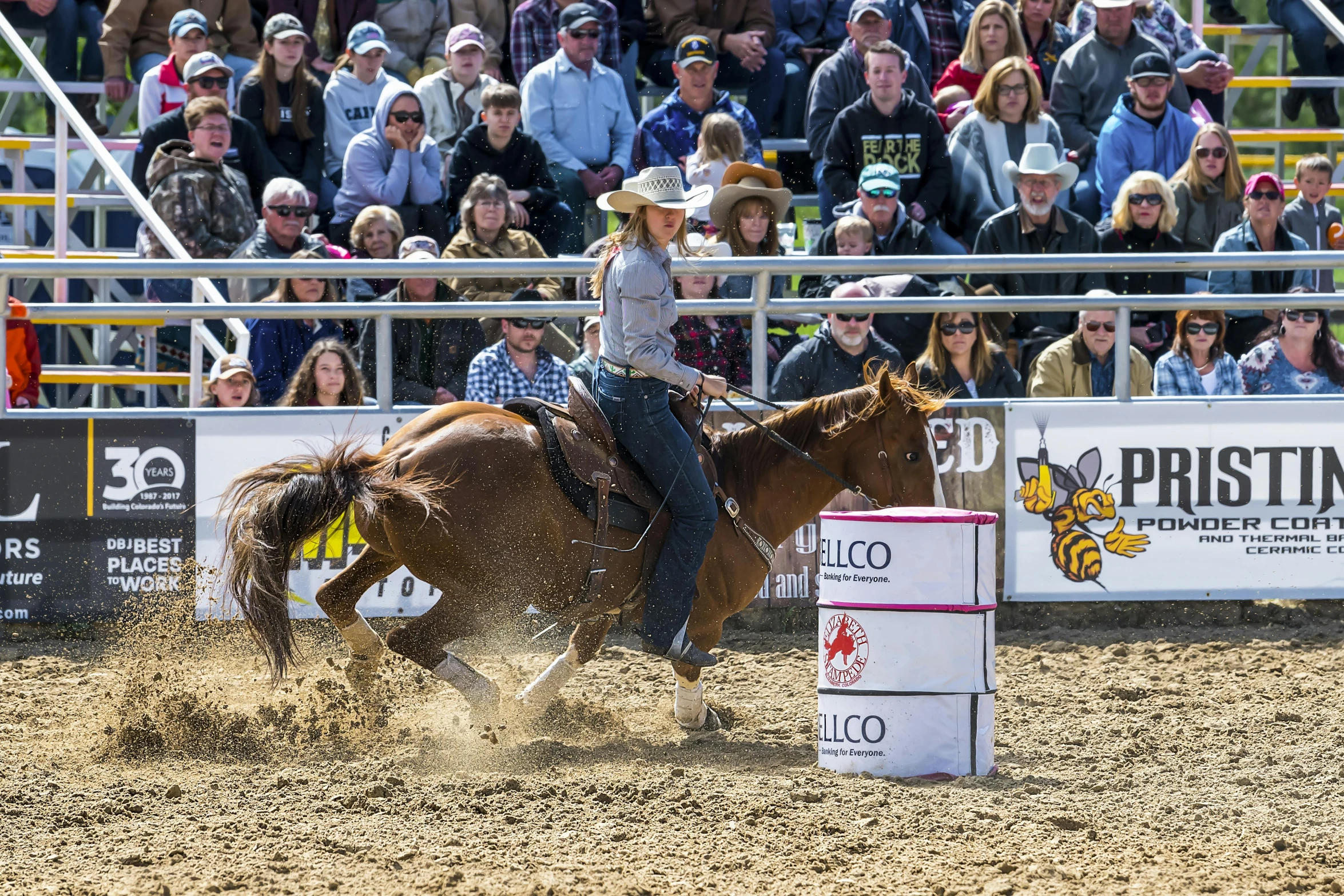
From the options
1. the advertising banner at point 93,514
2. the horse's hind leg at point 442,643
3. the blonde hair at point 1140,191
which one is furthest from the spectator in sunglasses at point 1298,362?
the advertising banner at point 93,514

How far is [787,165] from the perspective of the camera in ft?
42.0

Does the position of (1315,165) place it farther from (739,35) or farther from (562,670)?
(562,670)

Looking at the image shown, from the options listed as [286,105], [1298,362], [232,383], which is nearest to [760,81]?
[286,105]

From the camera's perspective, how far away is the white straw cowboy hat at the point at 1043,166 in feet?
33.6

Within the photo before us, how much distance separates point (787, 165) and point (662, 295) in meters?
6.95

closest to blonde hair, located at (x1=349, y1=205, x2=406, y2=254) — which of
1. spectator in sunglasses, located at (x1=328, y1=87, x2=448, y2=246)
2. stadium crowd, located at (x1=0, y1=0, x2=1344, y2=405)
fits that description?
stadium crowd, located at (x1=0, y1=0, x2=1344, y2=405)

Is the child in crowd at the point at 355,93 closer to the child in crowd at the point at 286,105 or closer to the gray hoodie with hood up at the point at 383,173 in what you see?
the child in crowd at the point at 286,105

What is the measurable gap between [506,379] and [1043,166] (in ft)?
13.1

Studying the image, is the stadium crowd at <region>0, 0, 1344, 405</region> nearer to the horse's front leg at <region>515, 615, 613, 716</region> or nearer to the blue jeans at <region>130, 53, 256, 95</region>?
the blue jeans at <region>130, 53, 256, 95</region>

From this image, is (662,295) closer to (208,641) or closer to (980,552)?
(980,552)

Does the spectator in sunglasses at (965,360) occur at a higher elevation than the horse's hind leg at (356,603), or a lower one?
higher

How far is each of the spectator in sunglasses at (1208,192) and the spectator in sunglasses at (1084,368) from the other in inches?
84.7

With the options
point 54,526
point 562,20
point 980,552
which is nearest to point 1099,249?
point 562,20

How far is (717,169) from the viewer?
10289 mm
